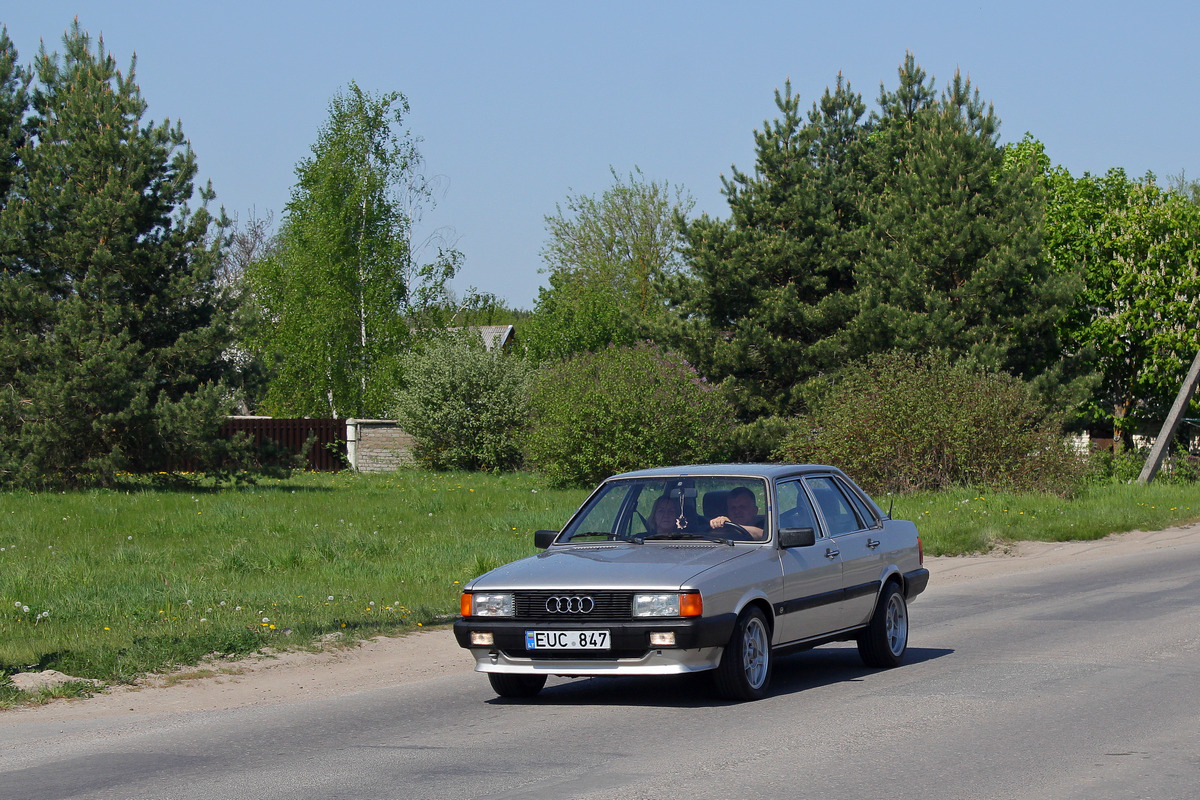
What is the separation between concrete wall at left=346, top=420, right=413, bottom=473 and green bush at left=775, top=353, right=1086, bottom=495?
954 inches

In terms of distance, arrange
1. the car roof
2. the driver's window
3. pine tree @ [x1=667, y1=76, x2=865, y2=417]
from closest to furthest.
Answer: the driver's window → the car roof → pine tree @ [x1=667, y1=76, x2=865, y2=417]

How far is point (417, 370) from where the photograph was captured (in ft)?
150

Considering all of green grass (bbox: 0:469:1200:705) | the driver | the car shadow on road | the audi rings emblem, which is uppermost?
the driver

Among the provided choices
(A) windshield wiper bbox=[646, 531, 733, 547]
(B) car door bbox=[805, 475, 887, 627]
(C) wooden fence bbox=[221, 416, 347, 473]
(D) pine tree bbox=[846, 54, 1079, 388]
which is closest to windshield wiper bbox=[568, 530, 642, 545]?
(A) windshield wiper bbox=[646, 531, 733, 547]

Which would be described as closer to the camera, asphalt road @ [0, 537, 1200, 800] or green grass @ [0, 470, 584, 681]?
asphalt road @ [0, 537, 1200, 800]

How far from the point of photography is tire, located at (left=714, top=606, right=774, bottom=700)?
8148mm

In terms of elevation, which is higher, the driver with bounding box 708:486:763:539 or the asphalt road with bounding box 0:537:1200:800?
the driver with bounding box 708:486:763:539

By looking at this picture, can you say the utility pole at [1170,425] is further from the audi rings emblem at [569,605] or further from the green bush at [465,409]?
the audi rings emblem at [569,605]

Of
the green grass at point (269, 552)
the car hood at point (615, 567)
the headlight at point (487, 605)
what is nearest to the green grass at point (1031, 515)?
the green grass at point (269, 552)

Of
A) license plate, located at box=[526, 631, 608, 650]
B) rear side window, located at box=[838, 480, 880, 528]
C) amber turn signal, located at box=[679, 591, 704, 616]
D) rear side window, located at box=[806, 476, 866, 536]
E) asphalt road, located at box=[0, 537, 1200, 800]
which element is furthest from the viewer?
rear side window, located at box=[838, 480, 880, 528]

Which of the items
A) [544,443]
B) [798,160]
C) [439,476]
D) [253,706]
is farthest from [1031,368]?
[253,706]

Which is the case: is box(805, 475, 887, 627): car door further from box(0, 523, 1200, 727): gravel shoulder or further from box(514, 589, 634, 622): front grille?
box(0, 523, 1200, 727): gravel shoulder

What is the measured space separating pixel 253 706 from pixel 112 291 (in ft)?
77.4

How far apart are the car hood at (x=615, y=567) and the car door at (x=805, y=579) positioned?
0.40 m
